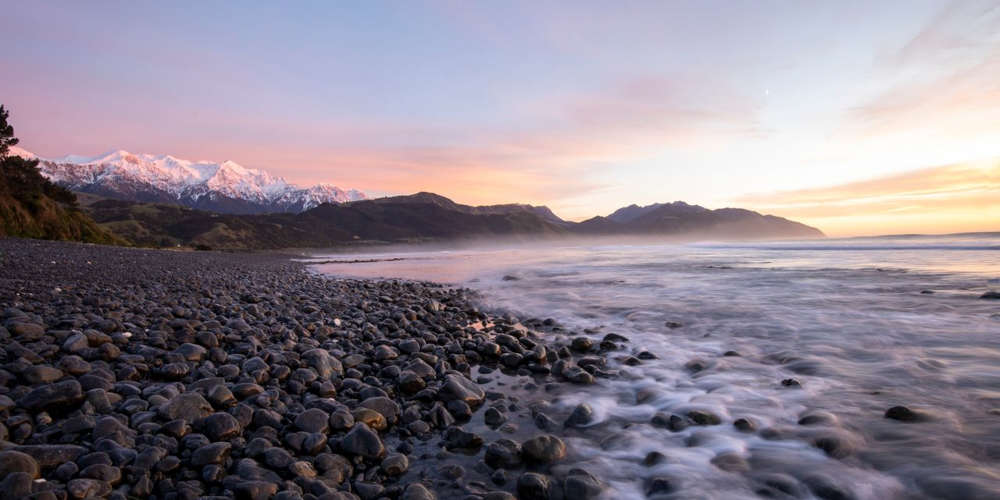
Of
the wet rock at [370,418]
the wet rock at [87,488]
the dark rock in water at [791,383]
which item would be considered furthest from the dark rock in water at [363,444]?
the dark rock in water at [791,383]

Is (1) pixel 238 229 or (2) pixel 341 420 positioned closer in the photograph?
(2) pixel 341 420

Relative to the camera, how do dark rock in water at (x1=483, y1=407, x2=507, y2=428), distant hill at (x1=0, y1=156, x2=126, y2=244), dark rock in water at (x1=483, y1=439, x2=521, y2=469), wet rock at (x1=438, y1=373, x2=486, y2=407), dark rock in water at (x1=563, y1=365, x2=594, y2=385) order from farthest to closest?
distant hill at (x1=0, y1=156, x2=126, y2=244), dark rock in water at (x1=563, y1=365, x2=594, y2=385), wet rock at (x1=438, y1=373, x2=486, y2=407), dark rock in water at (x1=483, y1=407, x2=507, y2=428), dark rock in water at (x1=483, y1=439, x2=521, y2=469)

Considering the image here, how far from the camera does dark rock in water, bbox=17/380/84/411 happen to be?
376 cm

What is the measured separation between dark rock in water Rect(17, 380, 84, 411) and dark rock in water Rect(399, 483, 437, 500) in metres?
3.15

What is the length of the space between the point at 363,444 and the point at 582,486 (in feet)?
5.93

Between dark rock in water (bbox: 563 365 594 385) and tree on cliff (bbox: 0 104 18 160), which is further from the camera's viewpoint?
tree on cliff (bbox: 0 104 18 160)

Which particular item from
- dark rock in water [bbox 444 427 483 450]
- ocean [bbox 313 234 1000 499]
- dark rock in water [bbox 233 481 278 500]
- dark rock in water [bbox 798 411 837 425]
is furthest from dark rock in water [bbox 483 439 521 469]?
dark rock in water [bbox 798 411 837 425]

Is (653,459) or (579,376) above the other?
(579,376)

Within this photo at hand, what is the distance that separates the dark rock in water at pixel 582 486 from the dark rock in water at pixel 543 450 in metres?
0.31

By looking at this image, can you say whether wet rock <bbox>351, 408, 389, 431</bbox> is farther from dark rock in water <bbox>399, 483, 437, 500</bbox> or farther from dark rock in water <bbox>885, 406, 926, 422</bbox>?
dark rock in water <bbox>885, 406, 926, 422</bbox>

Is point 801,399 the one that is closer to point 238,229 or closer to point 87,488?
point 87,488

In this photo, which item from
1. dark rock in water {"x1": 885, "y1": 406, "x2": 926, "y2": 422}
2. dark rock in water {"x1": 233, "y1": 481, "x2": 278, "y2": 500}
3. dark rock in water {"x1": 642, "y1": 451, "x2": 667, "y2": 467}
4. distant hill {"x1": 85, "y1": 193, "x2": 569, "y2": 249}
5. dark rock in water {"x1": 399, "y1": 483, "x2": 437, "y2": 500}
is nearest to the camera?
dark rock in water {"x1": 233, "y1": 481, "x2": 278, "y2": 500}

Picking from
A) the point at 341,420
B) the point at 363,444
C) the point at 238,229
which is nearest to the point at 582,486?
the point at 363,444

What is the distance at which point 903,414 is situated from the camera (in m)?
4.76
